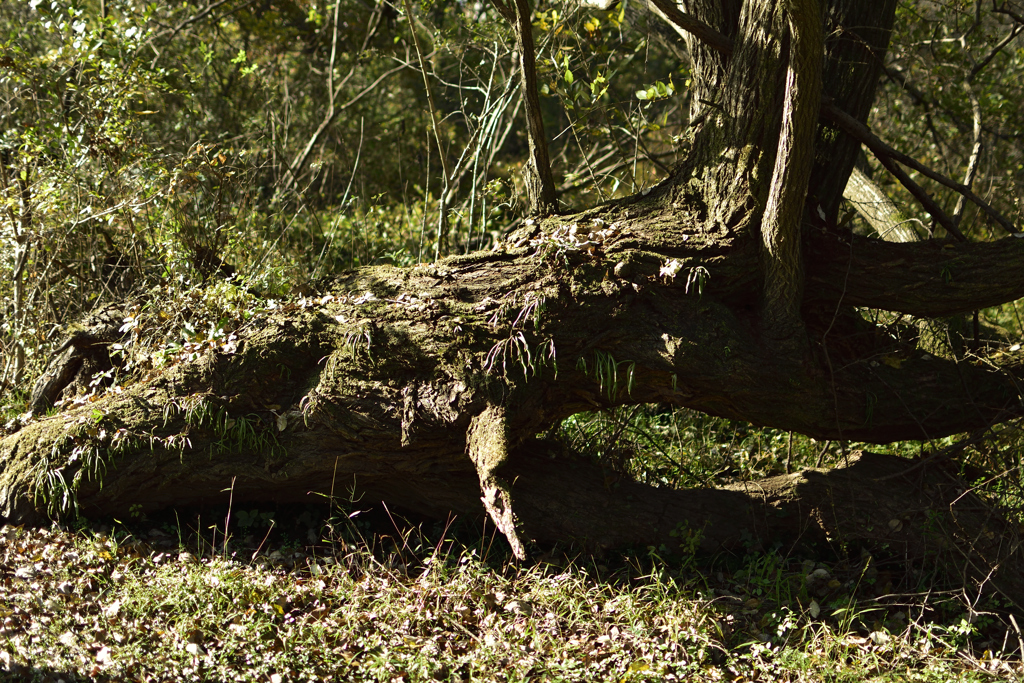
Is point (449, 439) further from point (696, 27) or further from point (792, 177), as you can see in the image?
point (696, 27)

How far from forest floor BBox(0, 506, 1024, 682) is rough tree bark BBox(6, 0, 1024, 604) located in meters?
0.19

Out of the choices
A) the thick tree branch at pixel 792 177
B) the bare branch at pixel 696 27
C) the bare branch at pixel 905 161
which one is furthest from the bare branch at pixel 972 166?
the bare branch at pixel 696 27

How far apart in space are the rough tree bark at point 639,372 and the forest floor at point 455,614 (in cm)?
19

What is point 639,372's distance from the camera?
151 inches

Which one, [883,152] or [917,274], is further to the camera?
[883,152]

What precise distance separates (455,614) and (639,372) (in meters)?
1.42

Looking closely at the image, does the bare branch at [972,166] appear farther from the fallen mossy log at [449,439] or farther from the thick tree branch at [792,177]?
the thick tree branch at [792,177]

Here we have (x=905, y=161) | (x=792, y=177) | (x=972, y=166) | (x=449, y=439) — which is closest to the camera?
(x=792, y=177)

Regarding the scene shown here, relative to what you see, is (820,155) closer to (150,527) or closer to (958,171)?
(150,527)

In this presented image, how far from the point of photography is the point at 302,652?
10.8 ft

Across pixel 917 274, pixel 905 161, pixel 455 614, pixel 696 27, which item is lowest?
pixel 455 614

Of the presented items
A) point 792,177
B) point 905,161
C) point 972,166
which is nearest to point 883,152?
point 905,161

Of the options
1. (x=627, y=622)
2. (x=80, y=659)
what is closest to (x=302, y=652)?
(x=80, y=659)

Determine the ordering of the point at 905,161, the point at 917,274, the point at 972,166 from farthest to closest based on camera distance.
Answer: the point at 972,166
the point at 905,161
the point at 917,274
